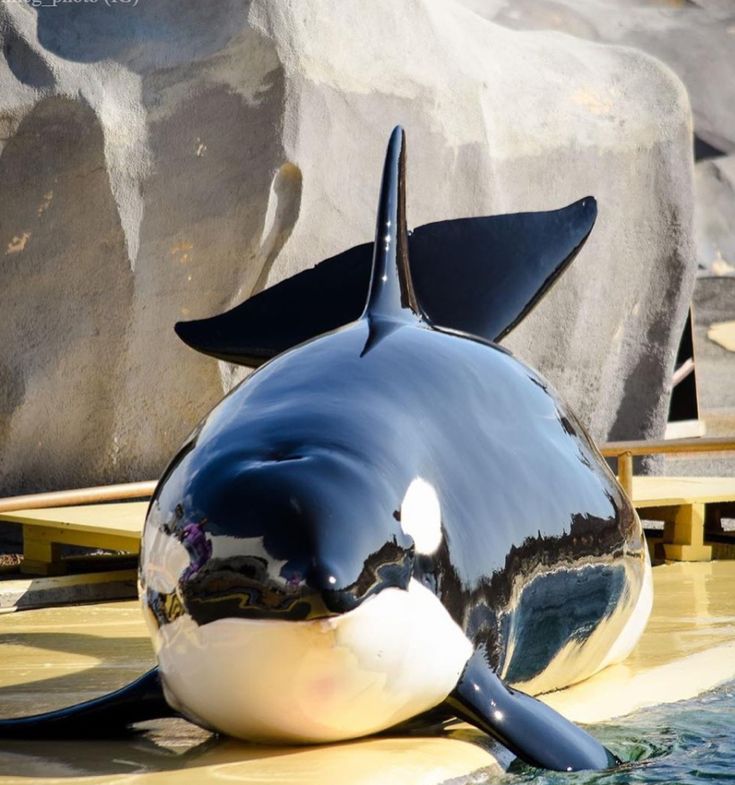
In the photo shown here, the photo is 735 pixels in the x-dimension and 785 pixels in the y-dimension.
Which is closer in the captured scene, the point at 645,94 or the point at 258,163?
the point at 258,163

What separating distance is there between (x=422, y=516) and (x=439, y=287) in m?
1.60

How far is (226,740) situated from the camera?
3.54 metres

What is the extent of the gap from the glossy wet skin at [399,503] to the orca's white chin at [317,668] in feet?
0.13

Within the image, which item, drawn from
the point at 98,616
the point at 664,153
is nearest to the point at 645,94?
the point at 664,153

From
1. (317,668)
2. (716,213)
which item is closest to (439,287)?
(317,668)

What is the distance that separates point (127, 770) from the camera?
11.0 feet

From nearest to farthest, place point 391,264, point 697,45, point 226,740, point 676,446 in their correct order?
point 226,740, point 391,264, point 676,446, point 697,45

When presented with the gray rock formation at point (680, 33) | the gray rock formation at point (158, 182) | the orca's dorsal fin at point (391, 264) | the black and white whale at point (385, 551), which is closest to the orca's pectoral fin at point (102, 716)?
the black and white whale at point (385, 551)

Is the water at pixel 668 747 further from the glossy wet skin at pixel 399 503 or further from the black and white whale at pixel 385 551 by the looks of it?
the glossy wet skin at pixel 399 503

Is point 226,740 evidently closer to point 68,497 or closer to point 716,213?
point 68,497

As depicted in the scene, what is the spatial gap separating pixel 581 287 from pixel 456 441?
8547 millimetres

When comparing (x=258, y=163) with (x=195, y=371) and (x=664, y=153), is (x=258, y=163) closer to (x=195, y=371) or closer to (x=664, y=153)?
(x=195, y=371)

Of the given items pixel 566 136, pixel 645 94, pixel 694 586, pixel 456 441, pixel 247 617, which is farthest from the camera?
pixel 645 94

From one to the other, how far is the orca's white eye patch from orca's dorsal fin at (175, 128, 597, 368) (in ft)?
4.52
